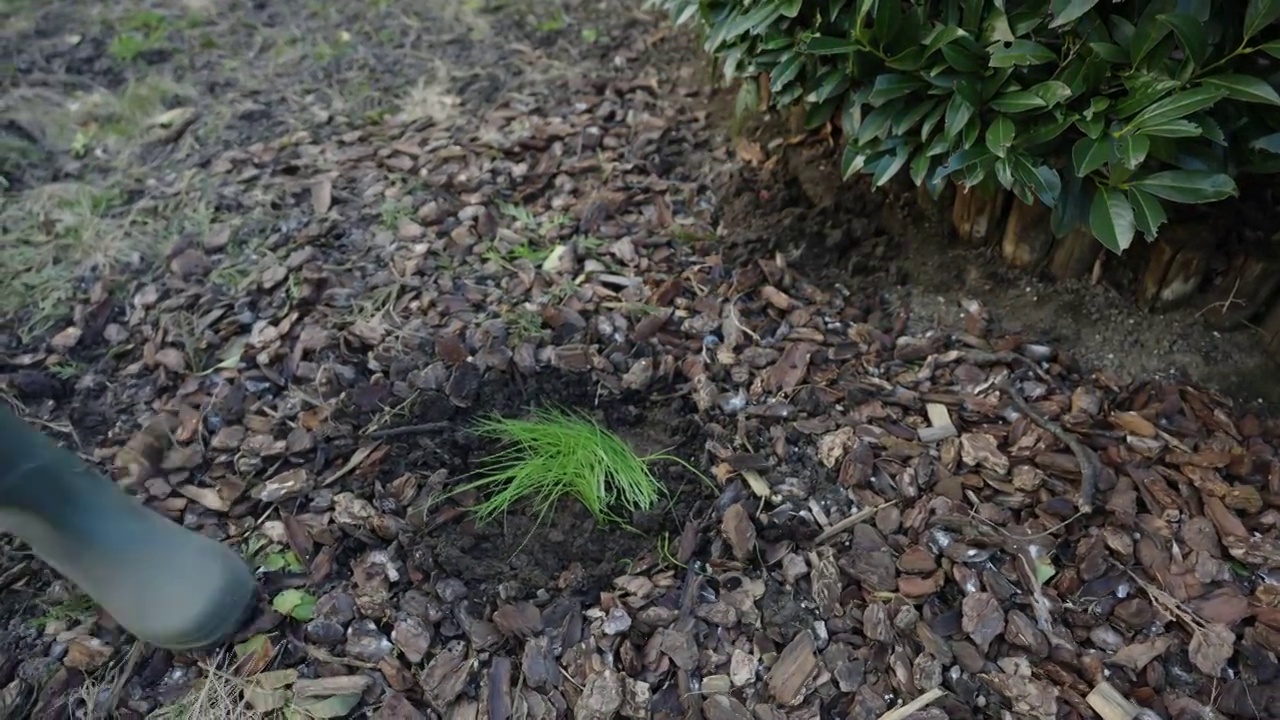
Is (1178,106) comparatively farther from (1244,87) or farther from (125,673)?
(125,673)

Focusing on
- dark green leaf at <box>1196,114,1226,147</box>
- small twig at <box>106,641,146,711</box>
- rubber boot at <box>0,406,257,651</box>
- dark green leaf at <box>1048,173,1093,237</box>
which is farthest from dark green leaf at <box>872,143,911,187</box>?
small twig at <box>106,641,146,711</box>

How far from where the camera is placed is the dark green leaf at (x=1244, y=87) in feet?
4.99

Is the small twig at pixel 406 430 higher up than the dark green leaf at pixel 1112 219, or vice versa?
the dark green leaf at pixel 1112 219

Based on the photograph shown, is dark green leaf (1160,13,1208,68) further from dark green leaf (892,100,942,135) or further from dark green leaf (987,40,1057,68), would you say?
dark green leaf (892,100,942,135)

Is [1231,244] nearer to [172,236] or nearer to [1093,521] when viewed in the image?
[1093,521]

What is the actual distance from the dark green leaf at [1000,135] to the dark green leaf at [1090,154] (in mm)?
130

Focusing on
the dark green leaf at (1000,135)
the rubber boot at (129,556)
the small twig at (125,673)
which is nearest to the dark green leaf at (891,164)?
the dark green leaf at (1000,135)

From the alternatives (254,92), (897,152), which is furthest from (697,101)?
(254,92)

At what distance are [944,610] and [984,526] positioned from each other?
0.23 metres

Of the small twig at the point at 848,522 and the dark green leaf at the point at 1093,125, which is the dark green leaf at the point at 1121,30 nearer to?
the dark green leaf at the point at 1093,125

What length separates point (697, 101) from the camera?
123 inches

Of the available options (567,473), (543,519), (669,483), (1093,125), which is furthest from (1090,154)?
(543,519)

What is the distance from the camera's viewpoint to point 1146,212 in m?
1.75

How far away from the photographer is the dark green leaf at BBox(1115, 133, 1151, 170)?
5.39 feet
